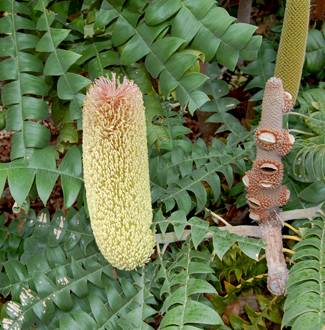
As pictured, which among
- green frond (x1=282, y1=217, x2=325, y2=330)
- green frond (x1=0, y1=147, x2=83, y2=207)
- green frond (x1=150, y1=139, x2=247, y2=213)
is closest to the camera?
green frond (x1=282, y1=217, x2=325, y2=330)

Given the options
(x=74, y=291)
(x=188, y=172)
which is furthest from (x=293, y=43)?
(x=74, y=291)

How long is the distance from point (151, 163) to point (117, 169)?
36 centimetres

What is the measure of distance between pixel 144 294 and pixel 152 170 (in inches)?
11.2

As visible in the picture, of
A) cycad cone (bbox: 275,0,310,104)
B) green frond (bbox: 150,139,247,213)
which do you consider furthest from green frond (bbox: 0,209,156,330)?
cycad cone (bbox: 275,0,310,104)

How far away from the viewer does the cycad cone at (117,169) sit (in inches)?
33.7

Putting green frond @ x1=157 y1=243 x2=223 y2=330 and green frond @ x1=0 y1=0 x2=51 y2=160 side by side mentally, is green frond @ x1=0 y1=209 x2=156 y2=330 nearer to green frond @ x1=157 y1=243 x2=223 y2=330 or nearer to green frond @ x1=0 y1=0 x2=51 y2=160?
Answer: green frond @ x1=157 y1=243 x2=223 y2=330

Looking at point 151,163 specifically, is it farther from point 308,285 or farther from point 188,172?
point 308,285

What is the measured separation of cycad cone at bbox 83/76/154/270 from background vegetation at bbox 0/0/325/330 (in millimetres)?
78

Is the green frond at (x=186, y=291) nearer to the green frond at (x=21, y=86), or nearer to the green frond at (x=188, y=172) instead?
the green frond at (x=188, y=172)

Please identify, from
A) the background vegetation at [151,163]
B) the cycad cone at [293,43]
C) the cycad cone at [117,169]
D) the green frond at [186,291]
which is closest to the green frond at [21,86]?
the background vegetation at [151,163]

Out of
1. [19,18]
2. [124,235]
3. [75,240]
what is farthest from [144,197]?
[19,18]

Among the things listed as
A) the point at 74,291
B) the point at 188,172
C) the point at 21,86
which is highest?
the point at 21,86

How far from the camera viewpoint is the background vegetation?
102 centimetres

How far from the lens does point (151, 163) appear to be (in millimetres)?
1264
